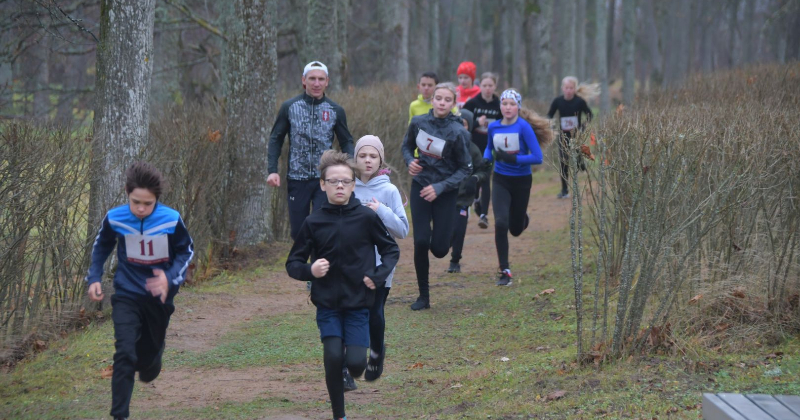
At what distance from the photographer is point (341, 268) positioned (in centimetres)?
474

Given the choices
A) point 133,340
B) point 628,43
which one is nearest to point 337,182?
point 133,340

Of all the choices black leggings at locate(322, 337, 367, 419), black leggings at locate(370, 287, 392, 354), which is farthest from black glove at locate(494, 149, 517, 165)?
black leggings at locate(322, 337, 367, 419)

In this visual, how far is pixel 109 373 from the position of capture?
597 cm

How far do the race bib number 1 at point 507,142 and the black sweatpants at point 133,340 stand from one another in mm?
4702

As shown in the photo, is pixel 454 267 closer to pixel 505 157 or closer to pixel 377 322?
pixel 505 157

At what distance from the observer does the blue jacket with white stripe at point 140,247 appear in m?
4.55

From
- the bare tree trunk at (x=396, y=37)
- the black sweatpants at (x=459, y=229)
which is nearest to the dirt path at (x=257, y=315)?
the black sweatpants at (x=459, y=229)

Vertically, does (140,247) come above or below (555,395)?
above

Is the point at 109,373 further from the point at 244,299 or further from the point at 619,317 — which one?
the point at 619,317

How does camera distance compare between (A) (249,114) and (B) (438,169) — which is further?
(A) (249,114)

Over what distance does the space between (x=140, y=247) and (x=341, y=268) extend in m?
1.07

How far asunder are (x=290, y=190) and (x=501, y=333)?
7.60 feet

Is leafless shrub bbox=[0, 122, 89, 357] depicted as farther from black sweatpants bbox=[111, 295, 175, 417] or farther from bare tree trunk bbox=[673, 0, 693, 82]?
bare tree trunk bbox=[673, 0, 693, 82]

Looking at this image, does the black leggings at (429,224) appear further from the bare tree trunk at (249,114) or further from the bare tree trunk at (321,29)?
the bare tree trunk at (321,29)
